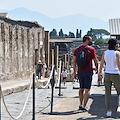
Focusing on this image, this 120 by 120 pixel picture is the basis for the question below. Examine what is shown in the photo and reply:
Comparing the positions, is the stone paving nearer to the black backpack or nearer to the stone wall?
the black backpack

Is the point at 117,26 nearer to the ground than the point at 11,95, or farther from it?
farther from it

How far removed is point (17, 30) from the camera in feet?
57.1

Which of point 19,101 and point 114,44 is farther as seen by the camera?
point 19,101

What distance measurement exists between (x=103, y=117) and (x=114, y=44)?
1337mm

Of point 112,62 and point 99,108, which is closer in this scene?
point 112,62

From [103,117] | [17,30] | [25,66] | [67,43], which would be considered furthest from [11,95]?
[67,43]

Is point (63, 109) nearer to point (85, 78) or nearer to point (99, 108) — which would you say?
point (99, 108)

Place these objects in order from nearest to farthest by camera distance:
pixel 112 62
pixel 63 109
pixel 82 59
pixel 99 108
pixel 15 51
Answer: pixel 112 62
pixel 82 59
pixel 99 108
pixel 63 109
pixel 15 51

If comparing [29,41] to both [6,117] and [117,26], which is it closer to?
[117,26]

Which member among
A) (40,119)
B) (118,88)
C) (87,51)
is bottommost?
(40,119)

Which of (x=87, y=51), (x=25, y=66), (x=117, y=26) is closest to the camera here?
(x=87, y=51)

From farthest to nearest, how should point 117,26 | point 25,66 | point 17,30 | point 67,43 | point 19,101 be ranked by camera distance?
1. point 67,43
2. point 25,66
3. point 17,30
4. point 117,26
5. point 19,101

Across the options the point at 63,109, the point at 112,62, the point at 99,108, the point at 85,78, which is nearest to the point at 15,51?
the point at 63,109

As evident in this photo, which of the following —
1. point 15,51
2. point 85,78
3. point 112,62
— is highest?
point 15,51
